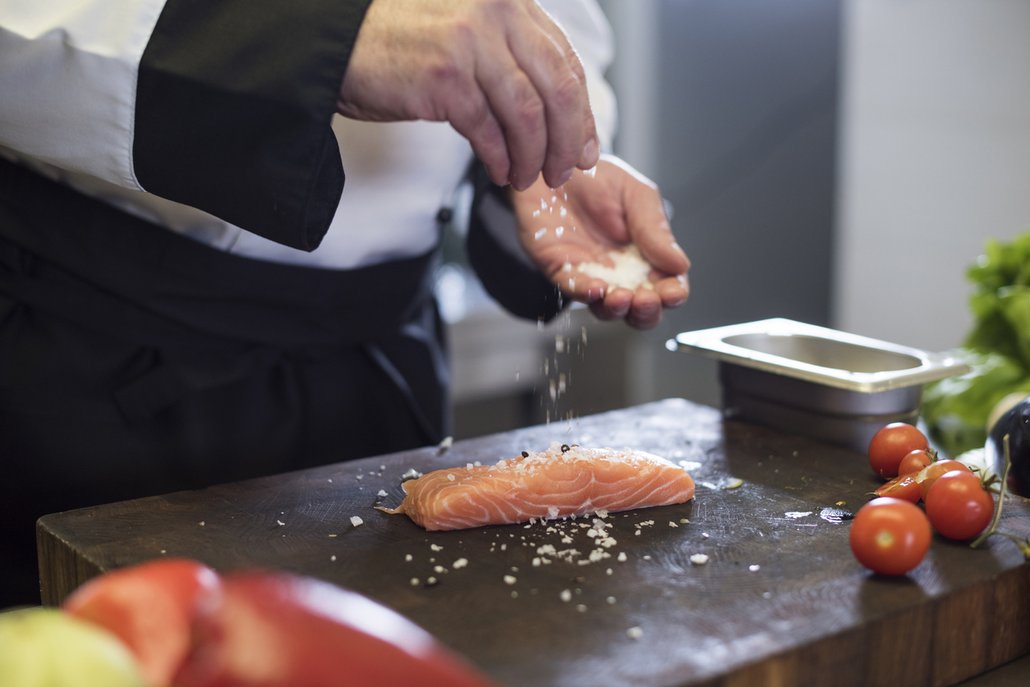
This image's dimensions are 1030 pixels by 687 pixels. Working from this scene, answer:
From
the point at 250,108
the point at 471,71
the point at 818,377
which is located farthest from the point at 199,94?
the point at 818,377

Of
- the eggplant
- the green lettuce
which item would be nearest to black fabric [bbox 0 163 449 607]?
the eggplant

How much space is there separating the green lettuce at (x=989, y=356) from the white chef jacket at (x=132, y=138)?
655mm

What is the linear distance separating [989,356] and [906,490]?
64cm

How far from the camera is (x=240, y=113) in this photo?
1.00 m

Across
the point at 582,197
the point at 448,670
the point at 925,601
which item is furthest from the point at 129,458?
the point at 925,601

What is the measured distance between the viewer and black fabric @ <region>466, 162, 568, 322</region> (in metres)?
1.61

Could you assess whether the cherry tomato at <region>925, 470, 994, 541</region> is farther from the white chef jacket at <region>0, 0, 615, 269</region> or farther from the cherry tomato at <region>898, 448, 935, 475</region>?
the white chef jacket at <region>0, 0, 615, 269</region>

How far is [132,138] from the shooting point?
105 cm

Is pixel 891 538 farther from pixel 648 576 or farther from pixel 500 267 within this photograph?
pixel 500 267

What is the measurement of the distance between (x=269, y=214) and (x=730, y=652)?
0.57 metres

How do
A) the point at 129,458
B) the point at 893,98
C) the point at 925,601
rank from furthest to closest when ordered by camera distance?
the point at 893,98, the point at 129,458, the point at 925,601

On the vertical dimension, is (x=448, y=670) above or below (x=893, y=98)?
below

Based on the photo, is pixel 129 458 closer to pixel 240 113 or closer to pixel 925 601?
pixel 240 113

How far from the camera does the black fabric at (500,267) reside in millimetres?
1613
